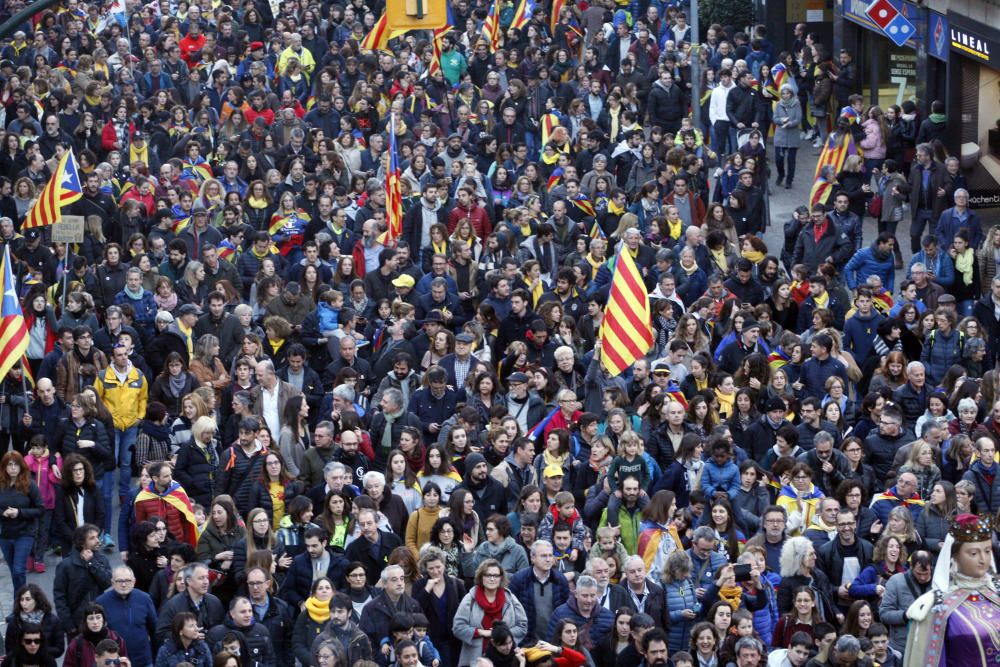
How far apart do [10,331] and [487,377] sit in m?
4.28

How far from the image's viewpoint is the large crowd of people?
15.0 meters

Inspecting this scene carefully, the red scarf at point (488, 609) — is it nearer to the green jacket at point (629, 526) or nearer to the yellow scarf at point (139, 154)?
the green jacket at point (629, 526)

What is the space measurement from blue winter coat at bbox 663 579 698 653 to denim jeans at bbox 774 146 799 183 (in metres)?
15.3

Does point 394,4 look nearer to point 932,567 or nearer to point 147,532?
point 147,532

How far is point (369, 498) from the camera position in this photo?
633 inches

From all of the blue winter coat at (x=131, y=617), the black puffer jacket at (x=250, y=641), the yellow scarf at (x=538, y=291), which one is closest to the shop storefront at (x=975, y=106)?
the yellow scarf at (x=538, y=291)

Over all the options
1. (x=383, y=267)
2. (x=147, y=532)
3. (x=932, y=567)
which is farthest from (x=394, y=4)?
(x=932, y=567)

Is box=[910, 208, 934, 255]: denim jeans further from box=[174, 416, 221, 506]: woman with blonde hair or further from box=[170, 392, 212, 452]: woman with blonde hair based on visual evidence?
box=[174, 416, 221, 506]: woman with blonde hair

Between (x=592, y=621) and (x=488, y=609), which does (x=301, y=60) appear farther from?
(x=592, y=621)

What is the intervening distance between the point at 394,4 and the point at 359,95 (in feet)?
22.3

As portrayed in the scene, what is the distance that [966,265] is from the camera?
22656 mm

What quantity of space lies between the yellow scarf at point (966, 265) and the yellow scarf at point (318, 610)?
10.2m

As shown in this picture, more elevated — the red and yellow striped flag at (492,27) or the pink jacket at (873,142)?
the red and yellow striped flag at (492,27)

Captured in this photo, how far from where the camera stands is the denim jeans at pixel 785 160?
2977 cm
